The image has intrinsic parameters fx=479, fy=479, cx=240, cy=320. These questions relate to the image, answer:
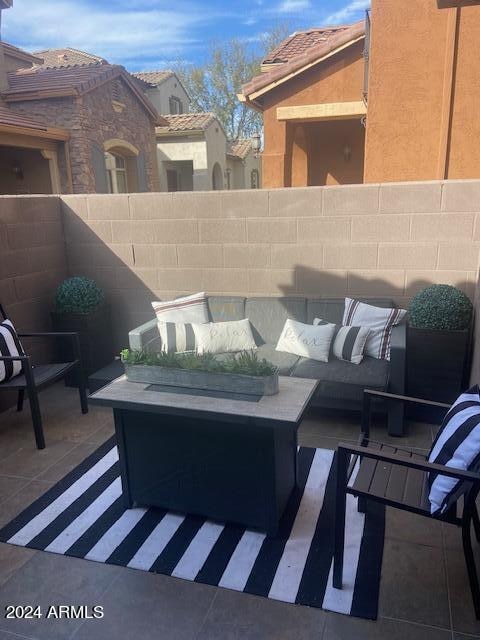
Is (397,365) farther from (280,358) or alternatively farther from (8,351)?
(8,351)

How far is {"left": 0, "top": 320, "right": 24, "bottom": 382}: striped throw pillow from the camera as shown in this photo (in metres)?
3.41

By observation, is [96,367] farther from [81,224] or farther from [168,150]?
[168,150]

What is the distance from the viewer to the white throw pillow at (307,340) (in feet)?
12.0

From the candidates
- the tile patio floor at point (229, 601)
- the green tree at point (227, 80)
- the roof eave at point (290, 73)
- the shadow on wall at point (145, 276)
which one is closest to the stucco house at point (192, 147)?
the green tree at point (227, 80)

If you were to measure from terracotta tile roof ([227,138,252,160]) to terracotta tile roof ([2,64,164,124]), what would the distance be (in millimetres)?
8432

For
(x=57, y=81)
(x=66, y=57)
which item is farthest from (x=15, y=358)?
(x=66, y=57)

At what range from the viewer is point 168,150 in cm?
1459

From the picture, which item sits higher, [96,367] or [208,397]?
[208,397]

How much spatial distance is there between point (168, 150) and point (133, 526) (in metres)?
13.7

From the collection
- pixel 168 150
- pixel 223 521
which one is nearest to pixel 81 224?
pixel 223 521

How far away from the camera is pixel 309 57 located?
6.93 meters

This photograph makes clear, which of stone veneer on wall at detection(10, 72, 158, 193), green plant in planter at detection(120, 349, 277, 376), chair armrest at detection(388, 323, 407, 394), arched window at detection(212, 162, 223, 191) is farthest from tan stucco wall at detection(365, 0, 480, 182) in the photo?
arched window at detection(212, 162, 223, 191)

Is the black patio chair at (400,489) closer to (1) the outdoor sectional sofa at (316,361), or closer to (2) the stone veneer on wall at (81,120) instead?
(1) the outdoor sectional sofa at (316,361)

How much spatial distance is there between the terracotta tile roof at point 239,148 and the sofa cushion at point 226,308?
14657mm
